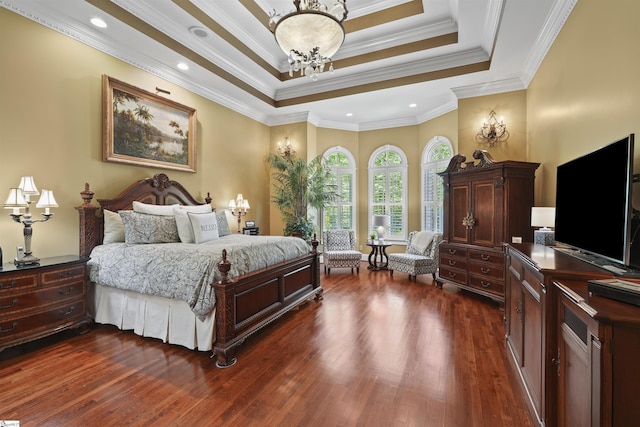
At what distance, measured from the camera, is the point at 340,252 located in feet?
20.0

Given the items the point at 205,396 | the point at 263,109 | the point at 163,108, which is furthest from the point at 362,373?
the point at 263,109

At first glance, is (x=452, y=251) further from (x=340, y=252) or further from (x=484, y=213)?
(x=340, y=252)

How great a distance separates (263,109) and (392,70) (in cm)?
278

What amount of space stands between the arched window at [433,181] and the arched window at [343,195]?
1.71 m

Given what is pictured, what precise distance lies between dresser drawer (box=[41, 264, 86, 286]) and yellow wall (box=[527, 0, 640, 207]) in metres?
4.46

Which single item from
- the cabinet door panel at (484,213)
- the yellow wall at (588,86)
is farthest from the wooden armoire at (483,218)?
the yellow wall at (588,86)

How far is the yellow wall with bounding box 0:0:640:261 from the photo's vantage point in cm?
220

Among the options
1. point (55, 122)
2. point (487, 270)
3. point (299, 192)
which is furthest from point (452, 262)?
point (55, 122)

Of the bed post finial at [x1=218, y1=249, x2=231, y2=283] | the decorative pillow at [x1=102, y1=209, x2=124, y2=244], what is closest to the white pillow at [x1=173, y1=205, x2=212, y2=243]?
the decorative pillow at [x1=102, y1=209, x2=124, y2=244]

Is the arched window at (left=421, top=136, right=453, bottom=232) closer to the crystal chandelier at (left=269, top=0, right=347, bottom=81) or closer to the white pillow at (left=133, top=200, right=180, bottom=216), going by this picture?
the crystal chandelier at (left=269, top=0, right=347, bottom=81)

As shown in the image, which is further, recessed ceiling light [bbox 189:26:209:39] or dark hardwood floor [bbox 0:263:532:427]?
recessed ceiling light [bbox 189:26:209:39]

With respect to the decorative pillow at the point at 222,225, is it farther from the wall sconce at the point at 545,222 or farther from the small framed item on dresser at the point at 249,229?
the wall sconce at the point at 545,222

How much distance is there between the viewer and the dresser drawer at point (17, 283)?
2537mm

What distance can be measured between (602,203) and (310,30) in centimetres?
267
